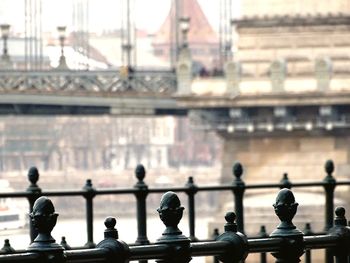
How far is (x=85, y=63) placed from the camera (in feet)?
188

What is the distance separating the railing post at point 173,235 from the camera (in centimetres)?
686

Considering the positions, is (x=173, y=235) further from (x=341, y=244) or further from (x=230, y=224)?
(x=341, y=244)

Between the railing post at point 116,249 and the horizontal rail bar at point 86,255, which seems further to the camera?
the railing post at point 116,249

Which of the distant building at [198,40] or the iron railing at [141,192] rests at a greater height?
the distant building at [198,40]

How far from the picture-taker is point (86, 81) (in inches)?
2028

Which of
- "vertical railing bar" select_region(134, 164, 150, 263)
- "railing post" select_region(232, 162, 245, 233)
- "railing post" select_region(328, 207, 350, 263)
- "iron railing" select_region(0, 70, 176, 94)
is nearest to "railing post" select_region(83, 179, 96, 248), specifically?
"vertical railing bar" select_region(134, 164, 150, 263)

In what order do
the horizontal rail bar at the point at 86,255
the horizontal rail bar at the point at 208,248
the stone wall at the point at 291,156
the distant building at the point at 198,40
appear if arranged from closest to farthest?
the horizontal rail bar at the point at 86,255 < the horizontal rail bar at the point at 208,248 < the stone wall at the point at 291,156 < the distant building at the point at 198,40

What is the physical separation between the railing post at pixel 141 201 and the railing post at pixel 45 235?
5.47 m

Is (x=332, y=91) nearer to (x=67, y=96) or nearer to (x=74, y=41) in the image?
(x=67, y=96)

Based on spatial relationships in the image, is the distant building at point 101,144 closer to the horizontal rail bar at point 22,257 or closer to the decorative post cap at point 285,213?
the decorative post cap at point 285,213

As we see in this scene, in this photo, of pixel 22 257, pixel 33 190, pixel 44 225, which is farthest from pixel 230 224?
pixel 33 190

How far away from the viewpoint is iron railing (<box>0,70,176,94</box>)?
51125 mm

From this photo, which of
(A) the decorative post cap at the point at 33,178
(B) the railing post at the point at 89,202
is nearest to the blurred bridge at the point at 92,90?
(B) the railing post at the point at 89,202

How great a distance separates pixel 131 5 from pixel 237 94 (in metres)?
18.2
